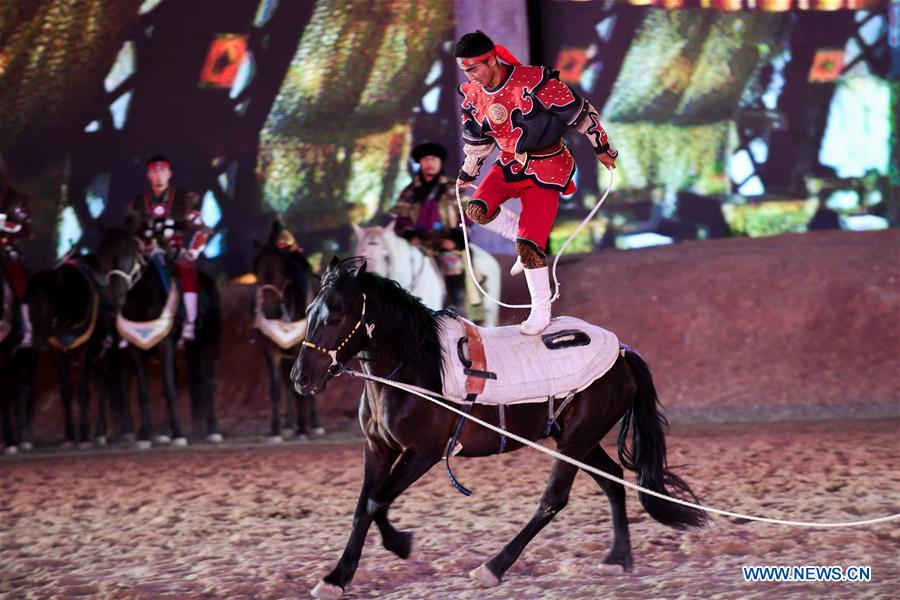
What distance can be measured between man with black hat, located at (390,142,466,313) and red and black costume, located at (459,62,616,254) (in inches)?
175

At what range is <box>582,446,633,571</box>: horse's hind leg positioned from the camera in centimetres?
553

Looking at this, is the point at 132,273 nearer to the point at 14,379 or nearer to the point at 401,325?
the point at 14,379

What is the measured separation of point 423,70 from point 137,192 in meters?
3.07

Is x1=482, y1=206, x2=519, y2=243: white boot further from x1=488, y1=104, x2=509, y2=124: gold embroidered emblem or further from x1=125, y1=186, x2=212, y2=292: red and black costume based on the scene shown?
x1=125, y1=186, x2=212, y2=292: red and black costume

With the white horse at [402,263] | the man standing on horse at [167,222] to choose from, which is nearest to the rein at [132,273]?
the man standing on horse at [167,222]

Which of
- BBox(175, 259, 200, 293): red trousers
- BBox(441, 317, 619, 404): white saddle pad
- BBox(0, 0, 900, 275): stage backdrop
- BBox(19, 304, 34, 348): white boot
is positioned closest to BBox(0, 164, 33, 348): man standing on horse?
BBox(19, 304, 34, 348): white boot

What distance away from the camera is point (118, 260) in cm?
945

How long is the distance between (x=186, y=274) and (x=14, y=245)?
1.37 meters

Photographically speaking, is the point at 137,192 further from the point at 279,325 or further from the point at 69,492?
the point at 69,492

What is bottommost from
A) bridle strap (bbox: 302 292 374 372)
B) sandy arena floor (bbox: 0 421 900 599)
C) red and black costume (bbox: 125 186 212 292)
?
sandy arena floor (bbox: 0 421 900 599)

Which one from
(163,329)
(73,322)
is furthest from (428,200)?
(73,322)

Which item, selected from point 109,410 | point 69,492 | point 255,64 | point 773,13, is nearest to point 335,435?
point 109,410

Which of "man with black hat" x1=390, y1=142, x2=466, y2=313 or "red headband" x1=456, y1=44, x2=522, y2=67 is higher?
"red headband" x1=456, y1=44, x2=522, y2=67

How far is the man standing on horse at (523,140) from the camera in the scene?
17.2 ft
